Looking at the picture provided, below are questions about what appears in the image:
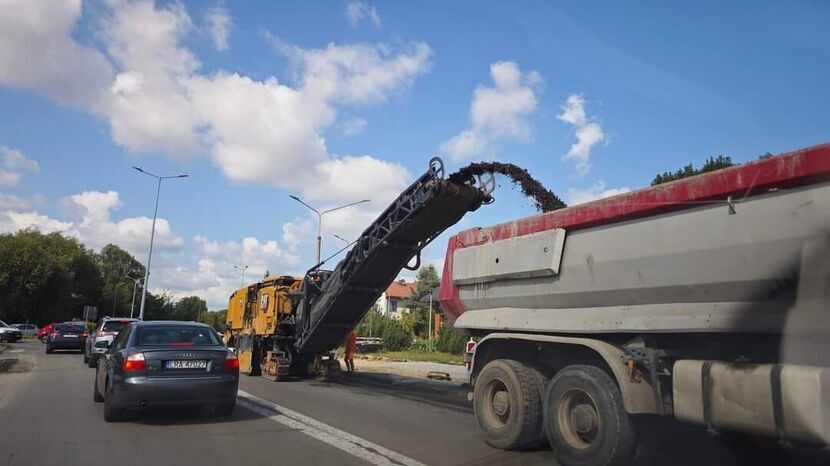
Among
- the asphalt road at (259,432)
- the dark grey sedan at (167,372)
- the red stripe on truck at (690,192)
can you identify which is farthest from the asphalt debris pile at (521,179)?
the dark grey sedan at (167,372)

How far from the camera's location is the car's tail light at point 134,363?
334 inches

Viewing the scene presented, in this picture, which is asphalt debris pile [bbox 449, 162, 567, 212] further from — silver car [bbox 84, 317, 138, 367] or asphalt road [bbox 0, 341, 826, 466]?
silver car [bbox 84, 317, 138, 367]

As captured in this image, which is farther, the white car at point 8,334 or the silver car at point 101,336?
the white car at point 8,334

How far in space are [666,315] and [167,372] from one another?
21.5 ft

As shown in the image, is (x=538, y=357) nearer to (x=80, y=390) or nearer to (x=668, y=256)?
(x=668, y=256)

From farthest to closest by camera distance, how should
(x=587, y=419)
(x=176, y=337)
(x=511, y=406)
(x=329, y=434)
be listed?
(x=176, y=337) → (x=329, y=434) → (x=511, y=406) → (x=587, y=419)

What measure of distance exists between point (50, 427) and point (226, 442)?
9.14 feet

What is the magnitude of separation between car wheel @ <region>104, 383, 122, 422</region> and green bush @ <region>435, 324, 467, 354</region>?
23.0 metres

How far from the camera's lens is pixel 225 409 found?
367 inches

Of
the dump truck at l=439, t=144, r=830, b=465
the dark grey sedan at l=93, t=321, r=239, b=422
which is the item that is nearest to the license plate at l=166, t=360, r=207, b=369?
the dark grey sedan at l=93, t=321, r=239, b=422

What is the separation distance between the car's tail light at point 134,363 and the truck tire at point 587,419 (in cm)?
549


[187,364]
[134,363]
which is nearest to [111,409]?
[134,363]

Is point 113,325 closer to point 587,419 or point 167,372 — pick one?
point 167,372

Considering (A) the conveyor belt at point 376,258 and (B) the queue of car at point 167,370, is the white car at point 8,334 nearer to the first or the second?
(A) the conveyor belt at point 376,258
